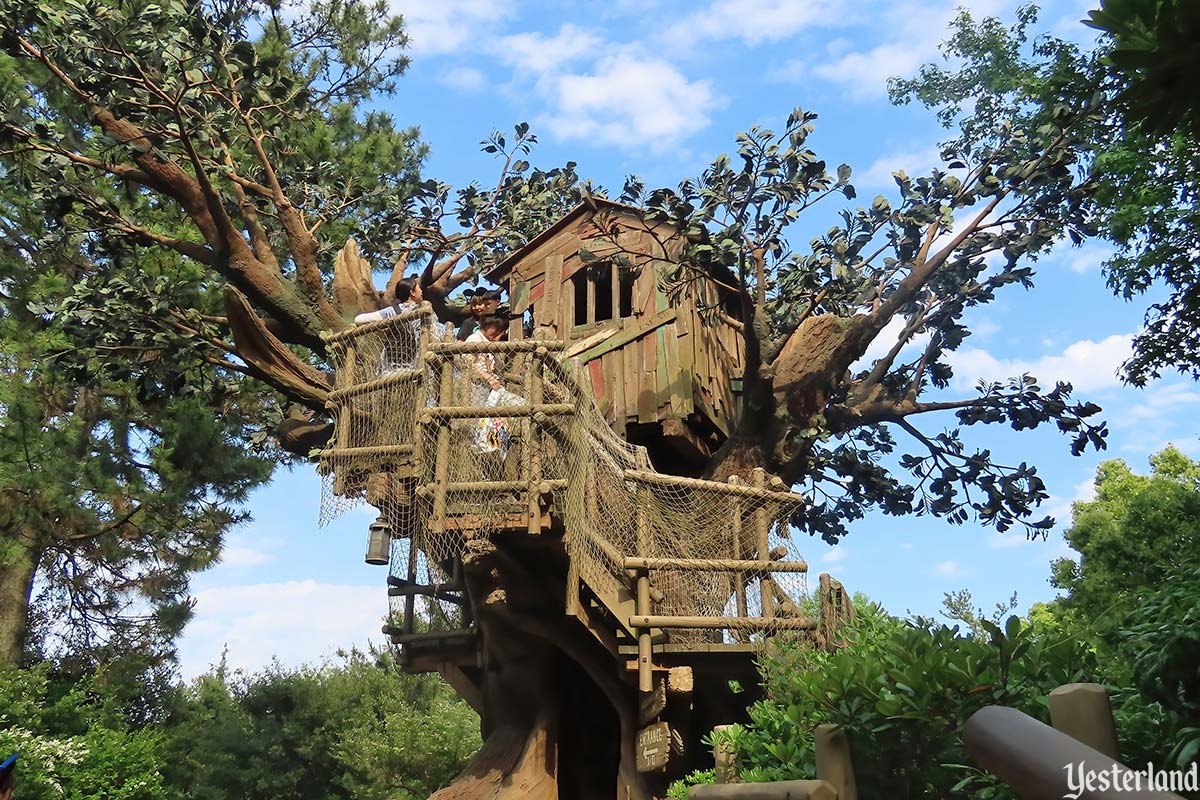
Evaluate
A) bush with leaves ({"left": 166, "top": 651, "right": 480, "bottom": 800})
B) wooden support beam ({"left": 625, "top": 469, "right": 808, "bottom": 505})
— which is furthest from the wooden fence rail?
bush with leaves ({"left": 166, "top": 651, "right": 480, "bottom": 800})

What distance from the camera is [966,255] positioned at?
11406 mm

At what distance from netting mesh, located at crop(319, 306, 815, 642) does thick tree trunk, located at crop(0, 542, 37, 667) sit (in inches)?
299

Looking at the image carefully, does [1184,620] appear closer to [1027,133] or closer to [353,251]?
[1027,133]

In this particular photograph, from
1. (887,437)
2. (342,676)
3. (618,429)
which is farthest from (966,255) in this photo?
(342,676)

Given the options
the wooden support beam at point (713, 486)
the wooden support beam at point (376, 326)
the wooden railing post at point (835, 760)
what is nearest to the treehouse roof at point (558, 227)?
the wooden support beam at point (376, 326)

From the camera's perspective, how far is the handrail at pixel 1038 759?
2199mm

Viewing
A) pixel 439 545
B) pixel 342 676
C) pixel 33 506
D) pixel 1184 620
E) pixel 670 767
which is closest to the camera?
pixel 1184 620

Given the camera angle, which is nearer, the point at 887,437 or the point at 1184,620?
the point at 1184,620

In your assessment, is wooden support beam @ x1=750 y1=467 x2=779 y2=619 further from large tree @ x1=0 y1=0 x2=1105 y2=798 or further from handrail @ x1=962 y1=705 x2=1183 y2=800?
handrail @ x1=962 y1=705 x2=1183 y2=800

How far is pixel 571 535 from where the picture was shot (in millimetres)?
8180

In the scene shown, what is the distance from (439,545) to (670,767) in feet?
9.44

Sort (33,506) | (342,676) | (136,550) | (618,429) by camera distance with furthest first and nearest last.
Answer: (342,676), (136,550), (33,506), (618,429)

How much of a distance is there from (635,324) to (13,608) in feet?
31.7

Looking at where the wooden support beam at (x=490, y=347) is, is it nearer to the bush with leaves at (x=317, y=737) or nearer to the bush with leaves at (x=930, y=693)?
the bush with leaves at (x=930, y=693)
